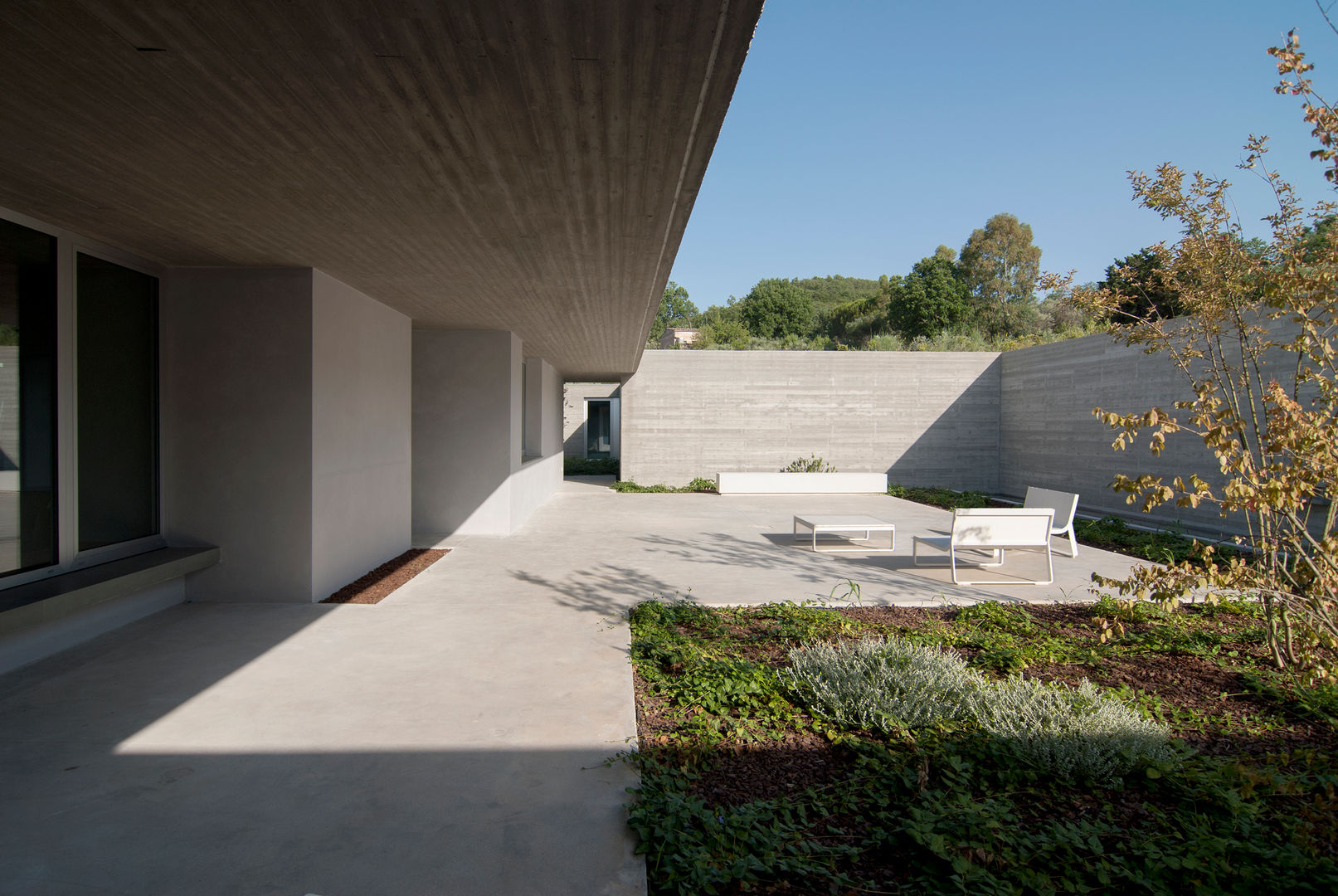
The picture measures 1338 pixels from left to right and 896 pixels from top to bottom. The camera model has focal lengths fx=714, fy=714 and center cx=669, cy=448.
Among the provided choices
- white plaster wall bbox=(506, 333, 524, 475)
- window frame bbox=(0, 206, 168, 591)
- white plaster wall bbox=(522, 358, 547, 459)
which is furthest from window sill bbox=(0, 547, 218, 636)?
white plaster wall bbox=(522, 358, 547, 459)

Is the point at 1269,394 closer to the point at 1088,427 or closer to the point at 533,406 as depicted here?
the point at 1088,427

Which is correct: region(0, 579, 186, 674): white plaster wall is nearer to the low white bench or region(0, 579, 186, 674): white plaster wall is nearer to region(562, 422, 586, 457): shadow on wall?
the low white bench

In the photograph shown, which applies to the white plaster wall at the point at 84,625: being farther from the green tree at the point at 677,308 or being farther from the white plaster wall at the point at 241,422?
the green tree at the point at 677,308

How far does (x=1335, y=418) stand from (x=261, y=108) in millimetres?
5365

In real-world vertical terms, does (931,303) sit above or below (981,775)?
above

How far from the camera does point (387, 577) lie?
666 centimetres

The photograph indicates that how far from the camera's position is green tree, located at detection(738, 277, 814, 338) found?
171ft

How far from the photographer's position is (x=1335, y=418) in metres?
3.80

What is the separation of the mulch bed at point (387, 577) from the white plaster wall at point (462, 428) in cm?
121

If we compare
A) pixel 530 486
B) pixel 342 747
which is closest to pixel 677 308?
pixel 530 486

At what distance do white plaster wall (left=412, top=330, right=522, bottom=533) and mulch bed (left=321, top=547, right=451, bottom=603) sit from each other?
121 cm

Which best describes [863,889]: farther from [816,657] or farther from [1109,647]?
[1109,647]

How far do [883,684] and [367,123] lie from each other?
11.4 ft

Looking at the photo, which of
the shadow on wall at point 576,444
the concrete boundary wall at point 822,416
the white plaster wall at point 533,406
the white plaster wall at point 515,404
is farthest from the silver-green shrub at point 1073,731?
the shadow on wall at point 576,444
